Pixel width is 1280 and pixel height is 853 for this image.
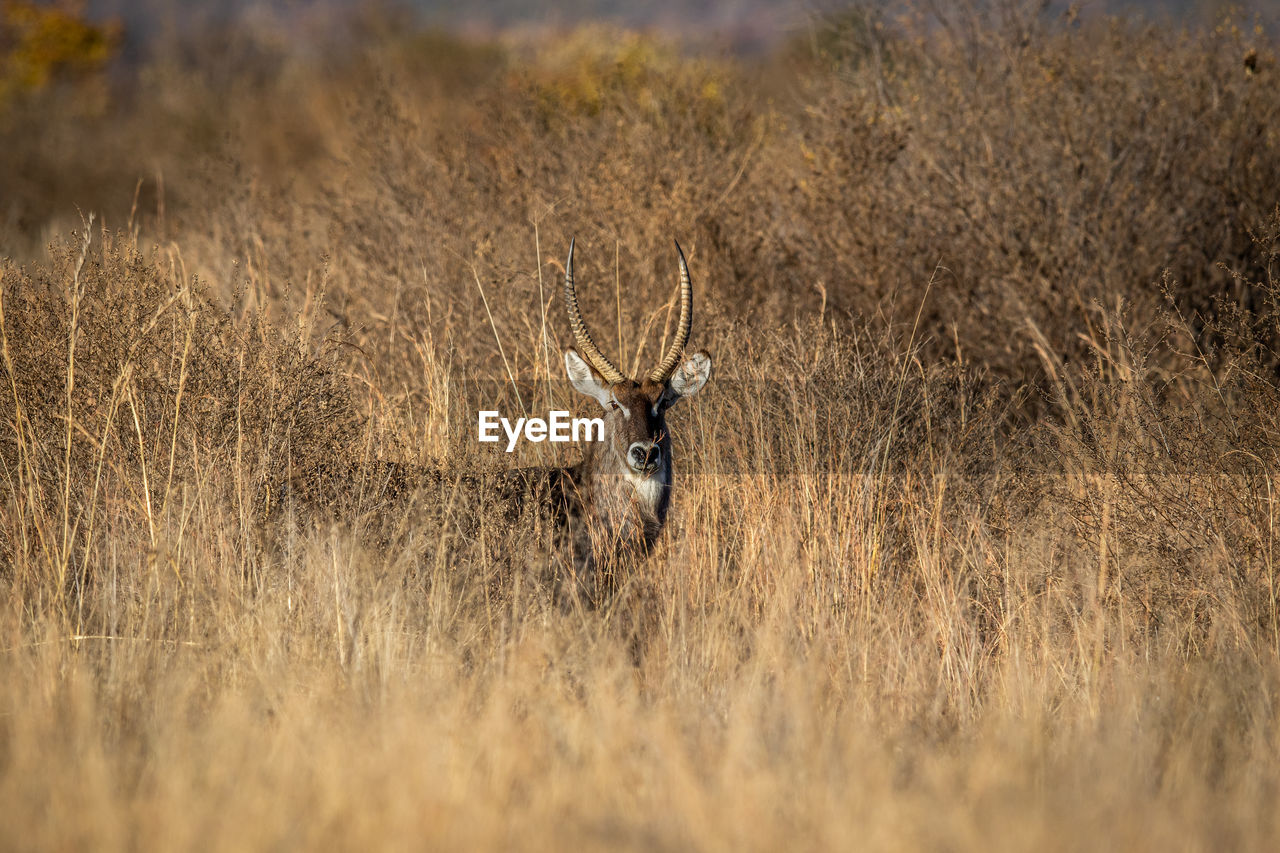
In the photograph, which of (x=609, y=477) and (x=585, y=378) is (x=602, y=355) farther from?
(x=609, y=477)

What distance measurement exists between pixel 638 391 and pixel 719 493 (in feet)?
3.14

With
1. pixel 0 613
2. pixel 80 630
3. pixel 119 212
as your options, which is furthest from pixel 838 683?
pixel 119 212

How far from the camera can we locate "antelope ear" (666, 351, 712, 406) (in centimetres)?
658

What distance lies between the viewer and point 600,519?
21.4ft

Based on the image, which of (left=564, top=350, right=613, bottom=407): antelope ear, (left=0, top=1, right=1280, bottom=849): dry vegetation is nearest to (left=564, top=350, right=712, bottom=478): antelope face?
(left=564, top=350, right=613, bottom=407): antelope ear

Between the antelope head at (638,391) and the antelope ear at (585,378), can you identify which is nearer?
the antelope head at (638,391)

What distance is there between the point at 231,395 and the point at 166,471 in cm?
A: 52

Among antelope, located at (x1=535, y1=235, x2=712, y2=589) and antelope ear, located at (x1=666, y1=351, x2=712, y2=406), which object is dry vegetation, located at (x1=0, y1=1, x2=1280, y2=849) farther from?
antelope ear, located at (x1=666, y1=351, x2=712, y2=406)

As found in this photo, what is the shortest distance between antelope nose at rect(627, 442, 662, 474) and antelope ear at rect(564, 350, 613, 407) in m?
0.50

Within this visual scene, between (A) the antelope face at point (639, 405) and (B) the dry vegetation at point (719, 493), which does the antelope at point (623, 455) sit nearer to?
(A) the antelope face at point (639, 405)

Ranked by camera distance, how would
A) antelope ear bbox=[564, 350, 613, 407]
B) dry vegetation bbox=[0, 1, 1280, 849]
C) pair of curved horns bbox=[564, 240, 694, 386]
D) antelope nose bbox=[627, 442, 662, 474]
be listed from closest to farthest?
dry vegetation bbox=[0, 1, 1280, 849] < antelope nose bbox=[627, 442, 662, 474] < pair of curved horns bbox=[564, 240, 694, 386] < antelope ear bbox=[564, 350, 613, 407]

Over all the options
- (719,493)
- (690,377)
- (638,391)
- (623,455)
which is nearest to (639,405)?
(638,391)

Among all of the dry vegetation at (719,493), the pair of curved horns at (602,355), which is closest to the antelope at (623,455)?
the pair of curved horns at (602,355)

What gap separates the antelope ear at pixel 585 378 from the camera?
6578mm
